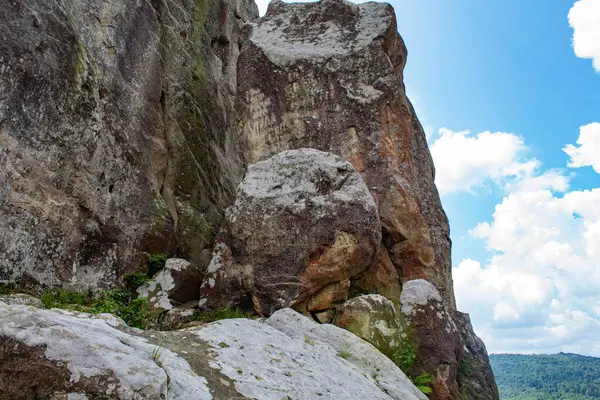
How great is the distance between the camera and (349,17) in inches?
739

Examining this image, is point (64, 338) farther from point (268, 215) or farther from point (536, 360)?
point (536, 360)

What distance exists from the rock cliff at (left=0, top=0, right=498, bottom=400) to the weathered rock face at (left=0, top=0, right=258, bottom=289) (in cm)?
5

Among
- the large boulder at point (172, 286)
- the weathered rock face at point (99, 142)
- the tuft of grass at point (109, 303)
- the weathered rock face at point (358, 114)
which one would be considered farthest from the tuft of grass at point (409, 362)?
the weathered rock face at point (99, 142)

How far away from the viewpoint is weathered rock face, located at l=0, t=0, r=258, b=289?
1163 cm

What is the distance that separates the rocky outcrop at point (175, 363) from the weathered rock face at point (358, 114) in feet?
22.2

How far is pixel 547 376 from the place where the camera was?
340 feet

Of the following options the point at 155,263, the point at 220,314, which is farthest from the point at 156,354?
the point at 155,263

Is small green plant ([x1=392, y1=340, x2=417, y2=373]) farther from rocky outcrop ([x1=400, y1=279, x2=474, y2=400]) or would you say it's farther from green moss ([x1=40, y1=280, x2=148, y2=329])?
green moss ([x1=40, y1=280, x2=148, y2=329])

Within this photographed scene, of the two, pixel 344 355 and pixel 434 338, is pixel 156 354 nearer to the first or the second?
pixel 344 355

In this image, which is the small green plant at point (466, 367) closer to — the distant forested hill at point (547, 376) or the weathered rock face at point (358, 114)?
the weathered rock face at point (358, 114)

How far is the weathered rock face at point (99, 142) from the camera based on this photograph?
11633 millimetres

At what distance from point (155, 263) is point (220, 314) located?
3.24m

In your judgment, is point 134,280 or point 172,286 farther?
point 134,280

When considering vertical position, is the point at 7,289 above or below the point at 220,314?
below
